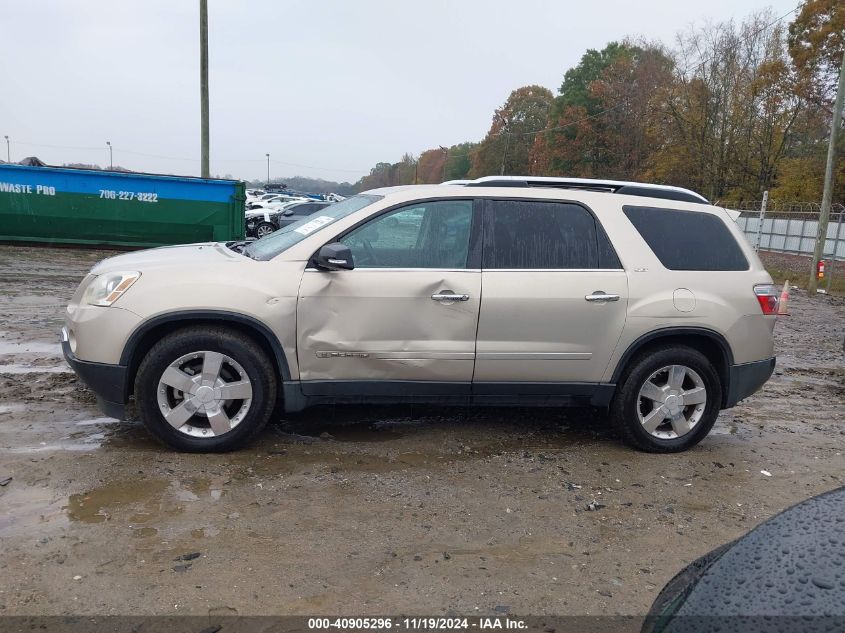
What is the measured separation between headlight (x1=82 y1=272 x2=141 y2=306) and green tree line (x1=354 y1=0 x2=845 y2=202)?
124 ft

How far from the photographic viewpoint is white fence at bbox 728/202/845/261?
27.0 meters

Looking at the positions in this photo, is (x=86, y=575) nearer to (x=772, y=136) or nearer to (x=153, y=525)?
(x=153, y=525)

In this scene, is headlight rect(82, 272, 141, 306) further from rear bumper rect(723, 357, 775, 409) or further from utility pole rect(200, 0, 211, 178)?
utility pole rect(200, 0, 211, 178)

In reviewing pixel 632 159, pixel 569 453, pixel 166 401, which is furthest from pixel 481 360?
pixel 632 159

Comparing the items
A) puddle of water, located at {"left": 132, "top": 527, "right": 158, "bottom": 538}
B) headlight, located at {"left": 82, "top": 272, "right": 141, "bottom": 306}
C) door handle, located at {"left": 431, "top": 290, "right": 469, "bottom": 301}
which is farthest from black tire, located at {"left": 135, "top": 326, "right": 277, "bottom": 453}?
door handle, located at {"left": 431, "top": 290, "right": 469, "bottom": 301}

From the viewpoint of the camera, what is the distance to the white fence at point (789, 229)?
27013mm

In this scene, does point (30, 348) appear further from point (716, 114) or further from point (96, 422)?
point (716, 114)

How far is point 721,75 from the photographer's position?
44.1m

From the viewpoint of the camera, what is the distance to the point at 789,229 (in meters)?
28.9

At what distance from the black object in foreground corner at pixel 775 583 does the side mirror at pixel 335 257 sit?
9.26ft

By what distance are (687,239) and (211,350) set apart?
3260 millimetres

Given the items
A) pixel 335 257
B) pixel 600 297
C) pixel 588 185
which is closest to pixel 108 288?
pixel 335 257

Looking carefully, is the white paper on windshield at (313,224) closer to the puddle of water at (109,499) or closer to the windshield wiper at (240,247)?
the windshield wiper at (240,247)

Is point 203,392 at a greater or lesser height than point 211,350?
lesser
